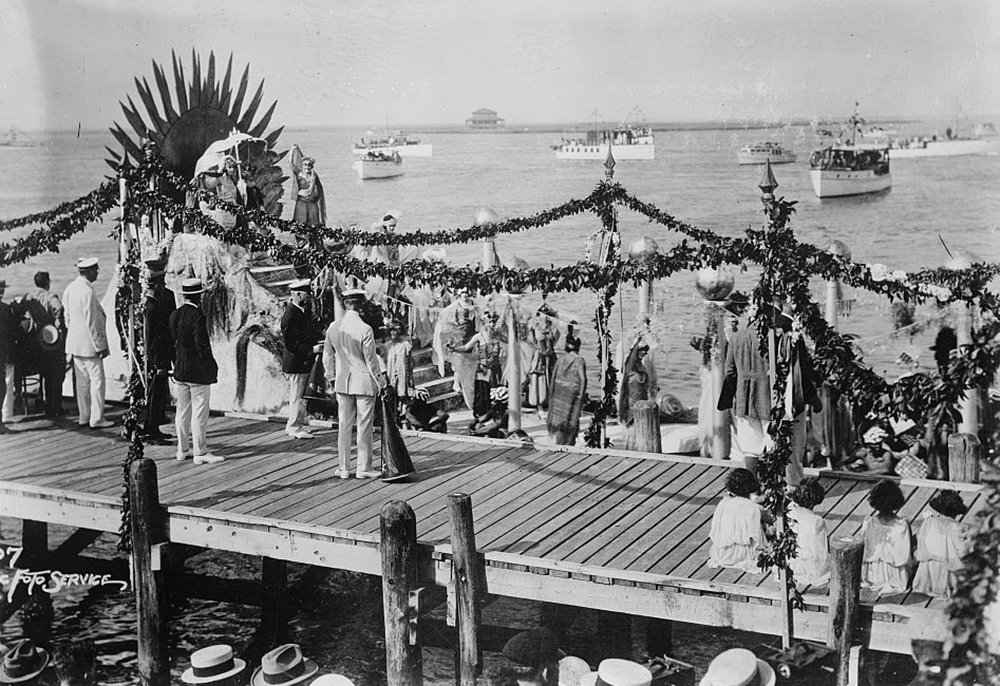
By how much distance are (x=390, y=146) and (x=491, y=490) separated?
47.7m

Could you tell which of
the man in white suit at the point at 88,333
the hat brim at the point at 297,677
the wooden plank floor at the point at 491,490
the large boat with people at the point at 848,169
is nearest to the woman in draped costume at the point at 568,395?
the wooden plank floor at the point at 491,490

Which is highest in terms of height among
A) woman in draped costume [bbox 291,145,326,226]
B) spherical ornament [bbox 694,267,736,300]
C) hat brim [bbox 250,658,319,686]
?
woman in draped costume [bbox 291,145,326,226]

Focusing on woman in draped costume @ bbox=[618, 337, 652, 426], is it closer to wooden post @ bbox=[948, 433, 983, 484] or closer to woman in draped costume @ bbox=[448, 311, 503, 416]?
woman in draped costume @ bbox=[448, 311, 503, 416]

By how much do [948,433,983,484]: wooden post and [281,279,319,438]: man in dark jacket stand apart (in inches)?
268

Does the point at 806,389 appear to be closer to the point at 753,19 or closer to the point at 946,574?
the point at 946,574

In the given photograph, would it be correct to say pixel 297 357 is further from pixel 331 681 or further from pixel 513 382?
pixel 331 681

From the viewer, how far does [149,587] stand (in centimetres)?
990

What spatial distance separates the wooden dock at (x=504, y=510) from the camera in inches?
322

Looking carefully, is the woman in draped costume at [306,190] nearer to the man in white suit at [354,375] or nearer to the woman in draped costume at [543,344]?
the woman in draped costume at [543,344]

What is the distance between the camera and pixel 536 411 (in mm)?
16453

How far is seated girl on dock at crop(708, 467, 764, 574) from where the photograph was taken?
837 cm

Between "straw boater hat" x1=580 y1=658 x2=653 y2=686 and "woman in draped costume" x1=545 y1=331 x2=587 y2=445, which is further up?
"woman in draped costume" x1=545 y1=331 x2=587 y2=445

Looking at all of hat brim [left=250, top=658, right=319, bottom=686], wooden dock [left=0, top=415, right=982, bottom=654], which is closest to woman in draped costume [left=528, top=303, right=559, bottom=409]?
wooden dock [left=0, top=415, right=982, bottom=654]

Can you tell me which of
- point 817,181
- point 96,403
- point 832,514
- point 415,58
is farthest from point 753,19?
point 817,181
